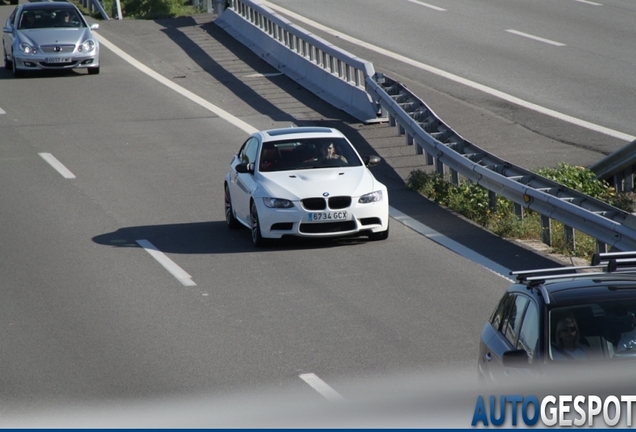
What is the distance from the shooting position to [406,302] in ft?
37.5

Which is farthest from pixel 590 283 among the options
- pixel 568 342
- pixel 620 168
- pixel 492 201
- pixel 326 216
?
pixel 620 168

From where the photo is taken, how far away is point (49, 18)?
28219 millimetres

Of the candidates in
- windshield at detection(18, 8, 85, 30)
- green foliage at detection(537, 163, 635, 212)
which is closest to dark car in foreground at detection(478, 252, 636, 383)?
green foliage at detection(537, 163, 635, 212)

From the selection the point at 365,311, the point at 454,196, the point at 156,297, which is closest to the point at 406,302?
the point at 365,311

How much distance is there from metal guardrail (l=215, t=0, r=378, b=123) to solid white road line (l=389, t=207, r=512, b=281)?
21.2 feet

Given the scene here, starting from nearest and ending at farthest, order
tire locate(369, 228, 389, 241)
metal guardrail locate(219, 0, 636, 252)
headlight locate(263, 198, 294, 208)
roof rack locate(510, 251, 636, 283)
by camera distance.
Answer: roof rack locate(510, 251, 636, 283) → metal guardrail locate(219, 0, 636, 252) → headlight locate(263, 198, 294, 208) → tire locate(369, 228, 389, 241)

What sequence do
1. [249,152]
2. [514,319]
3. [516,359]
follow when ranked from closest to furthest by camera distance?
[516,359] < [514,319] < [249,152]

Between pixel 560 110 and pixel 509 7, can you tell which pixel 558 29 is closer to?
pixel 509 7

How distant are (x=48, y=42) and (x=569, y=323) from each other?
73.6 ft

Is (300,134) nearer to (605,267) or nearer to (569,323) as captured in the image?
(605,267)

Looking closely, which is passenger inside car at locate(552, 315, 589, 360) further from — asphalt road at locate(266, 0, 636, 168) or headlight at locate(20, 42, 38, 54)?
headlight at locate(20, 42, 38, 54)

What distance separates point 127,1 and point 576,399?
131ft

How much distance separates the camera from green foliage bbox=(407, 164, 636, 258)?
14.3 metres

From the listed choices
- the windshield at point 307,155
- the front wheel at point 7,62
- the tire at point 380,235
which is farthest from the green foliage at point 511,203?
the front wheel at point 7,62
